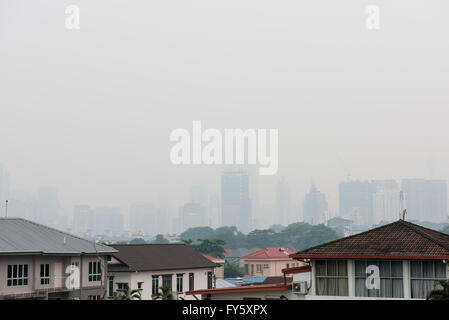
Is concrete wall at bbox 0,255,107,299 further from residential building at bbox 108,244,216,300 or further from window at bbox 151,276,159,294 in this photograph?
window at bbox 151,276,159,294

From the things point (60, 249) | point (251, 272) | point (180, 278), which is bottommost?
point (251, 272)

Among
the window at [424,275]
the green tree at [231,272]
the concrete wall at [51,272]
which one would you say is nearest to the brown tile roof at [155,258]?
the concrete wall at [51,272]

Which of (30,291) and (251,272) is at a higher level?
(30,291)

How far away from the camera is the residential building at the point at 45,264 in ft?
110

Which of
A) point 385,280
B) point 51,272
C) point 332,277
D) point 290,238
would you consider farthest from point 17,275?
point 290,238

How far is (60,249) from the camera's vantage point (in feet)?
123

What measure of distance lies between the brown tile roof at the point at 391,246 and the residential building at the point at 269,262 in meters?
64.7

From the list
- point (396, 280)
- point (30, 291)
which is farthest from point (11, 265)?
point (396, 280)

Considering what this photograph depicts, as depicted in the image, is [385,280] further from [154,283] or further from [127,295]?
[154,283]

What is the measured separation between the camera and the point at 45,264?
3606cm

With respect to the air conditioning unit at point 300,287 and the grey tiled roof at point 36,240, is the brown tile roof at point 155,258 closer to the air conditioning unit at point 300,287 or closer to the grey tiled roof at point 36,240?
the grey tiled roof at point 36,240

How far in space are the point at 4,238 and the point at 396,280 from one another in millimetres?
21701

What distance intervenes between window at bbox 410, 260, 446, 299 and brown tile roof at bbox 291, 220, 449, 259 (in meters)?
0.43
